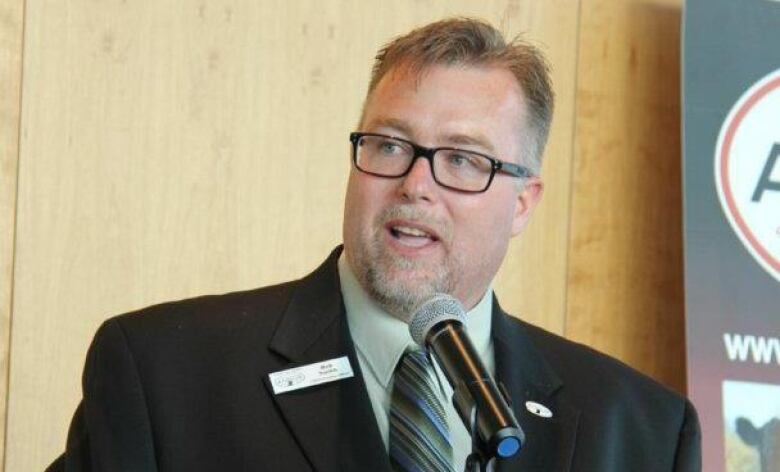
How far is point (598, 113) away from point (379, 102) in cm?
226

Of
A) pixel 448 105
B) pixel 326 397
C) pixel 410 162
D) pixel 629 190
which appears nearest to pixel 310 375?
pixel 326 397

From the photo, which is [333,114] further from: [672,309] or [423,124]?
[423,124]

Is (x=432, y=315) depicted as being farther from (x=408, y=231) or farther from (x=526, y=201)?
(x=526, y=201)

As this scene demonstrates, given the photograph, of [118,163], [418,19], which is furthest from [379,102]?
[418,19]

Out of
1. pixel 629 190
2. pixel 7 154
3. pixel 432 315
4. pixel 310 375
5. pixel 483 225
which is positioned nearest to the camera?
pixel 432 315

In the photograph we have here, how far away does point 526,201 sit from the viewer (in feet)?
9.05

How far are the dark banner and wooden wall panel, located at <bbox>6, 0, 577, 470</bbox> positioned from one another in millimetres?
762

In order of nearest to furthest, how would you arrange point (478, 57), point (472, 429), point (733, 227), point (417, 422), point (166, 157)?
point (472, 429) → point (417, 422) → point (478, 57) → point (166, 157) → point (733, 227)

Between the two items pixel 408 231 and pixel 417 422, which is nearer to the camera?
pixel 417 422

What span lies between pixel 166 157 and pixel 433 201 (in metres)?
1.70

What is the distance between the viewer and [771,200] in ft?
14.9

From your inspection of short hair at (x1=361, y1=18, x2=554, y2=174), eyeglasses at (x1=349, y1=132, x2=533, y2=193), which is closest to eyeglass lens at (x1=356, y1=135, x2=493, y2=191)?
eyeglasses at (x1=349, y1=132, x2=533, y2=193)

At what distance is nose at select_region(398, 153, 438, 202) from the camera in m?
2.43

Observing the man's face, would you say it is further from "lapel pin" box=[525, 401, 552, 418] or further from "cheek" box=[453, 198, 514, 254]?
"lapel pin" box=[525, 401, 552, 418]
